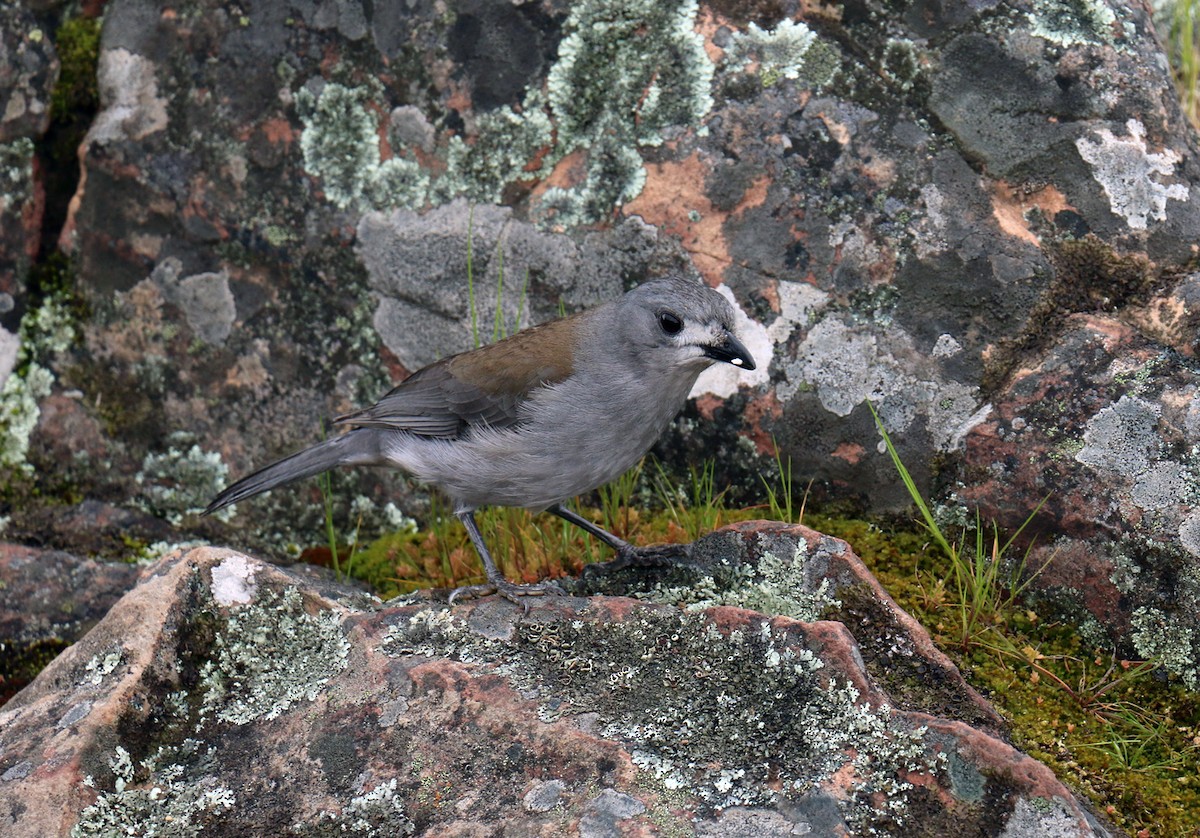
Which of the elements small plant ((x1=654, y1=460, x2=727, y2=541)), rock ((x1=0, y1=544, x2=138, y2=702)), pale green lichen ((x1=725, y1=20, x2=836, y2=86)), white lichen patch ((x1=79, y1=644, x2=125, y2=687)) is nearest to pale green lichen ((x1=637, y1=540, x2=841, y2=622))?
small plant ((x1=654, y1=460, x2=727, y2=541))

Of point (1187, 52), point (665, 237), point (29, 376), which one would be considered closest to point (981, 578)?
point (665, 237)

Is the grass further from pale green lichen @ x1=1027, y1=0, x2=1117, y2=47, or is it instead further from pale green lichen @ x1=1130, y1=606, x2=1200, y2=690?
pale green lichen @ x1=1130, y1=606, x2=1200, y2=690

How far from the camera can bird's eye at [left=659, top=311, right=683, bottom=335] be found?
4664 mm

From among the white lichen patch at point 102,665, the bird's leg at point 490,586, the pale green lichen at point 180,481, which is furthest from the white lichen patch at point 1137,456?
the pale green lichen at point 180,481

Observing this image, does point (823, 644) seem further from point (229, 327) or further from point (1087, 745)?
point (229, 327)

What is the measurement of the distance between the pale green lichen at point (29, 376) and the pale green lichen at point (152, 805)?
290 cm

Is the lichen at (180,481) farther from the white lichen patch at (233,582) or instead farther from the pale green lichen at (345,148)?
the white lichen patch at (233,582)

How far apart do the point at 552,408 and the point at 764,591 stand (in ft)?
3.94

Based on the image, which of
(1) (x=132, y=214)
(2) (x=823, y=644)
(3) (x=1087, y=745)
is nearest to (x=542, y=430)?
(2) (x=823, y=644)

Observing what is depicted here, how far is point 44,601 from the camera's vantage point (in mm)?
5113

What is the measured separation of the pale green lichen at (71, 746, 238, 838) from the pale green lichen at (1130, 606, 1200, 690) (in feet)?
10.5

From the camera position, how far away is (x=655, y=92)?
217 inches

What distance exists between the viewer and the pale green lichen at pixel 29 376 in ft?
19.3

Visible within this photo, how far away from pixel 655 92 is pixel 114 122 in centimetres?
288
